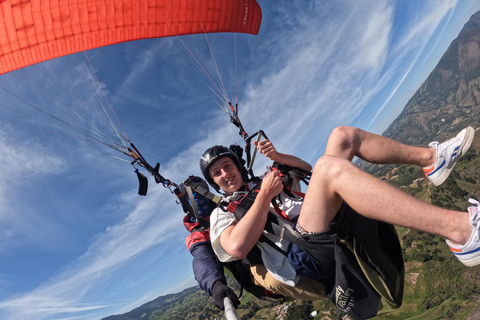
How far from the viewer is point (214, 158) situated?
13.5ft

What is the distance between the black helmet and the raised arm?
53cm

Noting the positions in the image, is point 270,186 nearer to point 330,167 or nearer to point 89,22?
point 330,167

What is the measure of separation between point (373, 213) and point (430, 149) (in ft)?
5.24

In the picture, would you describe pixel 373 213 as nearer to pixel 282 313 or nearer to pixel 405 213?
pixel 405 213

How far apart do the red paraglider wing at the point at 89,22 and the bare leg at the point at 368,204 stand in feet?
27.3

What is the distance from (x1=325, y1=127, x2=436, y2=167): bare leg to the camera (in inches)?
117

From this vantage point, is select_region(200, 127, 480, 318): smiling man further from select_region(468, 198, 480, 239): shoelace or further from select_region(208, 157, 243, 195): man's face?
→ select_region(208, 157, 243, 195): man's face

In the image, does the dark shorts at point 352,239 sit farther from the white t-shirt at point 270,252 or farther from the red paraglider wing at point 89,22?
the red paraglider wing at point 89,22

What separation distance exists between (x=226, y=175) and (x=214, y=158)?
0.32 m

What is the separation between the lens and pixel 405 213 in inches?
84.5

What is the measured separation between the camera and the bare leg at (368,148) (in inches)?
117

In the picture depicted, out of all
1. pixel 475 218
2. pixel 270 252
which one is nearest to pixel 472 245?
pixel 475 218

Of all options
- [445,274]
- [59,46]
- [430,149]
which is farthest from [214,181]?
[445,274]

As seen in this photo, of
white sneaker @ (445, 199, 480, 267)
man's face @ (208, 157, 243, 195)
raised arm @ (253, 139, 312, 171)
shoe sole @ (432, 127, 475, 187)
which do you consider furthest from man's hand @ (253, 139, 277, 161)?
white sneaker @ (445, 199, 480, 267)
